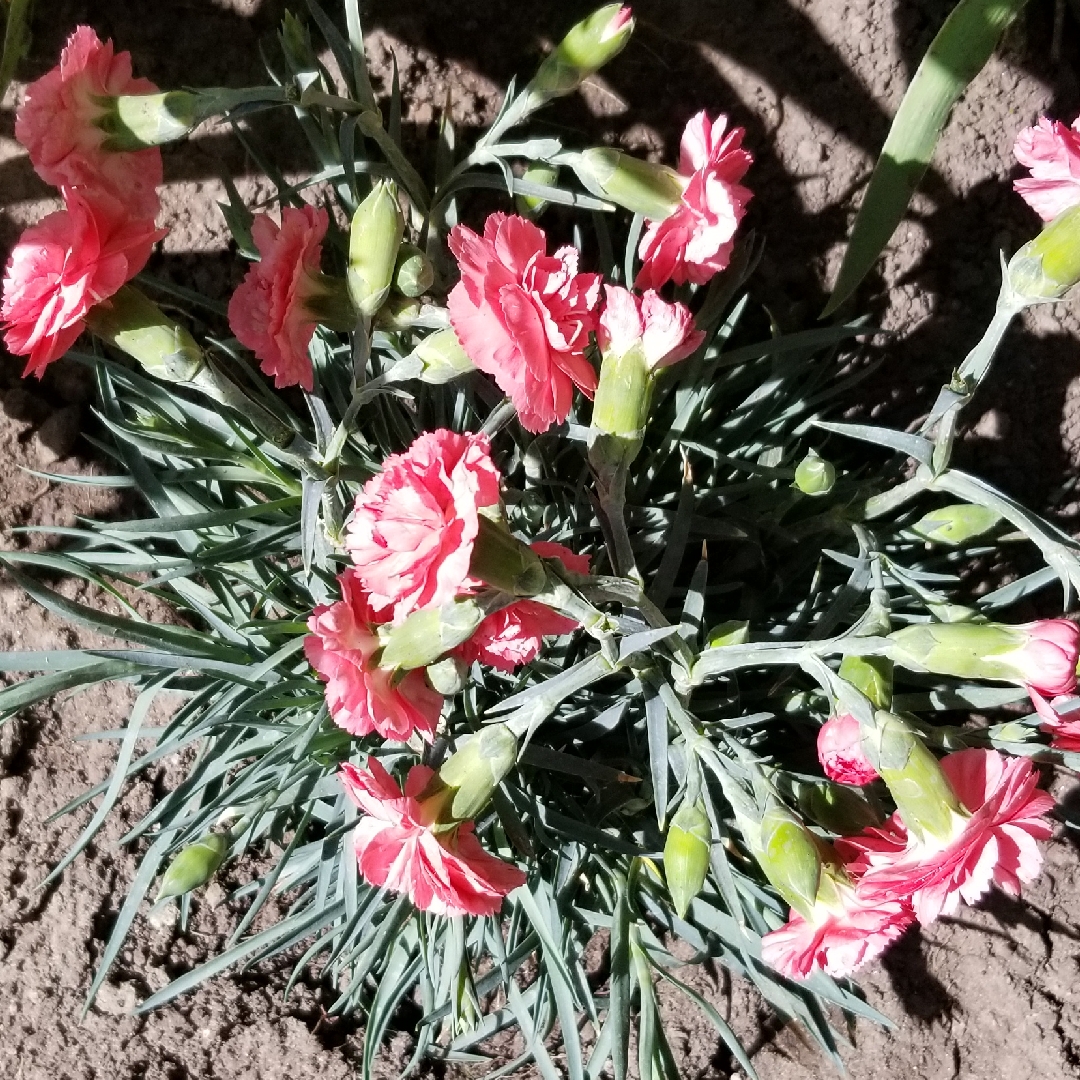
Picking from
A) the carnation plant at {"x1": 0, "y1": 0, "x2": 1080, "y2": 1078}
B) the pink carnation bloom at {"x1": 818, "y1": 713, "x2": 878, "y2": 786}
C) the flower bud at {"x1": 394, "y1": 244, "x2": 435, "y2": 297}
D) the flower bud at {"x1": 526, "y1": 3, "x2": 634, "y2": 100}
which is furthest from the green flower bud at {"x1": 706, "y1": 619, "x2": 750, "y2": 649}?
the flower bud at {"x1": 526, "y1": 3, "x2": 634, "y2": 100}

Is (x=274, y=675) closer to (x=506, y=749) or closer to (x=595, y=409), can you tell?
(x=506, y=749)

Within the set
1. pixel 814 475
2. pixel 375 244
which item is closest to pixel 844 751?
pixel 814 475

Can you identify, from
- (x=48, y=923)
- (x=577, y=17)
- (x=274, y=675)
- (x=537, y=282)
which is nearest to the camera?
(x=537, y=282)

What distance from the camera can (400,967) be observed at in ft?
3.92

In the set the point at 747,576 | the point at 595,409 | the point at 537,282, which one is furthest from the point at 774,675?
the point at 537,282

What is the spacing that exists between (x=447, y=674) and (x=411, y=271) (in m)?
0.36

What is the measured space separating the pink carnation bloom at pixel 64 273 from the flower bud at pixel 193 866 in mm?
503

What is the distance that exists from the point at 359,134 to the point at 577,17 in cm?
32

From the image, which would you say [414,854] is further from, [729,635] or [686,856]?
[729,635]

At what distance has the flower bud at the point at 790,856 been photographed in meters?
0.75

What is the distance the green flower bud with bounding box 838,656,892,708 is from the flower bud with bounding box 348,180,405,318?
511 millimetres

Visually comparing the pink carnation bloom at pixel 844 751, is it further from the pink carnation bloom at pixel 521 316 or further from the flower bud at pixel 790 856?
the pink carnation bloom at pixel 521 316

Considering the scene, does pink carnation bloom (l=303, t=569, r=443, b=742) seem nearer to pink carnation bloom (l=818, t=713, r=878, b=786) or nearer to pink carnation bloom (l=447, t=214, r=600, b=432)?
pink carnation bloom (l=447, t=214, r=600, b=432)

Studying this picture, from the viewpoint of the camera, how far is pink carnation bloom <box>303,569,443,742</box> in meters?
0.74
